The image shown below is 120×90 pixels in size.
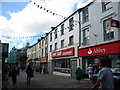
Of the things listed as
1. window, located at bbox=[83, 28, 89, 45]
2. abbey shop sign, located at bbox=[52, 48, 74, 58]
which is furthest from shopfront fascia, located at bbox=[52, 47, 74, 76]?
window, located at bbox=[83, 28, 89, 45]

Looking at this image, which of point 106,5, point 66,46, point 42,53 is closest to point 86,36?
point 106,5

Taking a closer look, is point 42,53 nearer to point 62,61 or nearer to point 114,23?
point 62,61

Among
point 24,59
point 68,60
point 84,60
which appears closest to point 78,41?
point 84,60

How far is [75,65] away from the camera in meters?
19.2

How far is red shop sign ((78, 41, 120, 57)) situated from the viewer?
12699 mm

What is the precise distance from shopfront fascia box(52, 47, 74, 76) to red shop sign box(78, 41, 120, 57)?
8.98 feet

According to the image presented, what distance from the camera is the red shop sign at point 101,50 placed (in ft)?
41.7

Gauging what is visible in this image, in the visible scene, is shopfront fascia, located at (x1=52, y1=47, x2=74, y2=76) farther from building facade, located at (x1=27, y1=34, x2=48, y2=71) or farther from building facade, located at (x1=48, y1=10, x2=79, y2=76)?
building facade, located at (x1=27, y1=34, x2=48, y2=71)

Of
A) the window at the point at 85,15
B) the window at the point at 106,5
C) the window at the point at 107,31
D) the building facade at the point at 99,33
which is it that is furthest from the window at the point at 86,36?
the window at the point at 106,5

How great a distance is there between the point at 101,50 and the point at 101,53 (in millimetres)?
276

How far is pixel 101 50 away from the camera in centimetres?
1434

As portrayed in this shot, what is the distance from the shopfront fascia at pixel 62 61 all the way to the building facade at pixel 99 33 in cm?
299

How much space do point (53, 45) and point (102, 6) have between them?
14.7 metres

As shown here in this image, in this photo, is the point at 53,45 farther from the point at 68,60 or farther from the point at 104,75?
the point at 104,75
